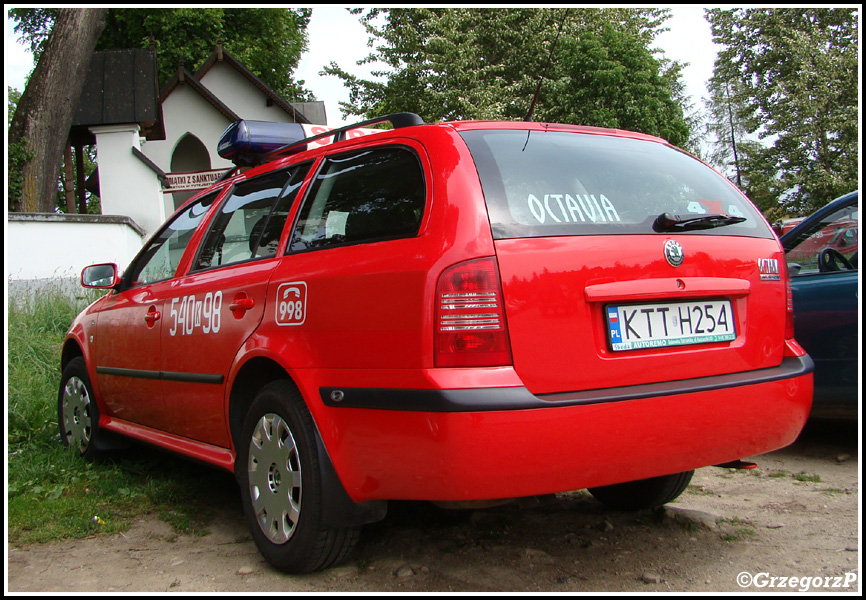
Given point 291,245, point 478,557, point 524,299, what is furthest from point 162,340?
point 524,299

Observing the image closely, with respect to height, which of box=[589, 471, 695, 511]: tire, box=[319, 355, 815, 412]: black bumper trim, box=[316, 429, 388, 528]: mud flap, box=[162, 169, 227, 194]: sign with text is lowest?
box=[589, 471, 695, 511]: tire

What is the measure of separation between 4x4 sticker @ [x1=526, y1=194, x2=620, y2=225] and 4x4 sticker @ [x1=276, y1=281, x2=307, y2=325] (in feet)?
2.99

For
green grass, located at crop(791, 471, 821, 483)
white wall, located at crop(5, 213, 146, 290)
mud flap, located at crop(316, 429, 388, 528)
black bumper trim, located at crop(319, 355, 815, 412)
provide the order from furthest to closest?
white wall, located at crop(5, 213, 146, 290)
green grass, located at crop(791, 471, 821, 483)
mud flap, located at crop(316, 429, 388, 528)
black bumper trim, located at crop(319, 355, 815, 412)

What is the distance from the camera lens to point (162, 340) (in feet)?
12.8

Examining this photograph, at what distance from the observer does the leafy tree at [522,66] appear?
994 inches

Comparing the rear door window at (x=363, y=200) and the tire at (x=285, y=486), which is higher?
the rear door window at (x=363, y=200)

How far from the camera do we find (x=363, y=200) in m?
2.88

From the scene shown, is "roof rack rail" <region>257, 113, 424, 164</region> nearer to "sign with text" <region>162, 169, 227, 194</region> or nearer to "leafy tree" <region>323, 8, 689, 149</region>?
"sign with text" <region>162, 169, 227, 194</region>

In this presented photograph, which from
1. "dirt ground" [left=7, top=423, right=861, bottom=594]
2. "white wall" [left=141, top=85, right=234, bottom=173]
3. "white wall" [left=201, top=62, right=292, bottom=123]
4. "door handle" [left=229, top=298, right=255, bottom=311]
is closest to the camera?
"dirt ground" [left=7, top=423, right=861, bottom=594]

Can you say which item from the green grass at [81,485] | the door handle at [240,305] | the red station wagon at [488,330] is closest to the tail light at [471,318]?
the red station wagon at [488,330]

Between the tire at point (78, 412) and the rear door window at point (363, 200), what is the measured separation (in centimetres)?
239

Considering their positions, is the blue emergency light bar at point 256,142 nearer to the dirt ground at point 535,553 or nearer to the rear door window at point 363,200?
the rear door window at point 363,200

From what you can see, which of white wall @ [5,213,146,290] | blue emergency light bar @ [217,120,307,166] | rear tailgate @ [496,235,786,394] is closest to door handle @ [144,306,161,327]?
blue emergency light bar @ [217,120,307,166]

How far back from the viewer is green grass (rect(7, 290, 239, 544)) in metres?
3.72
